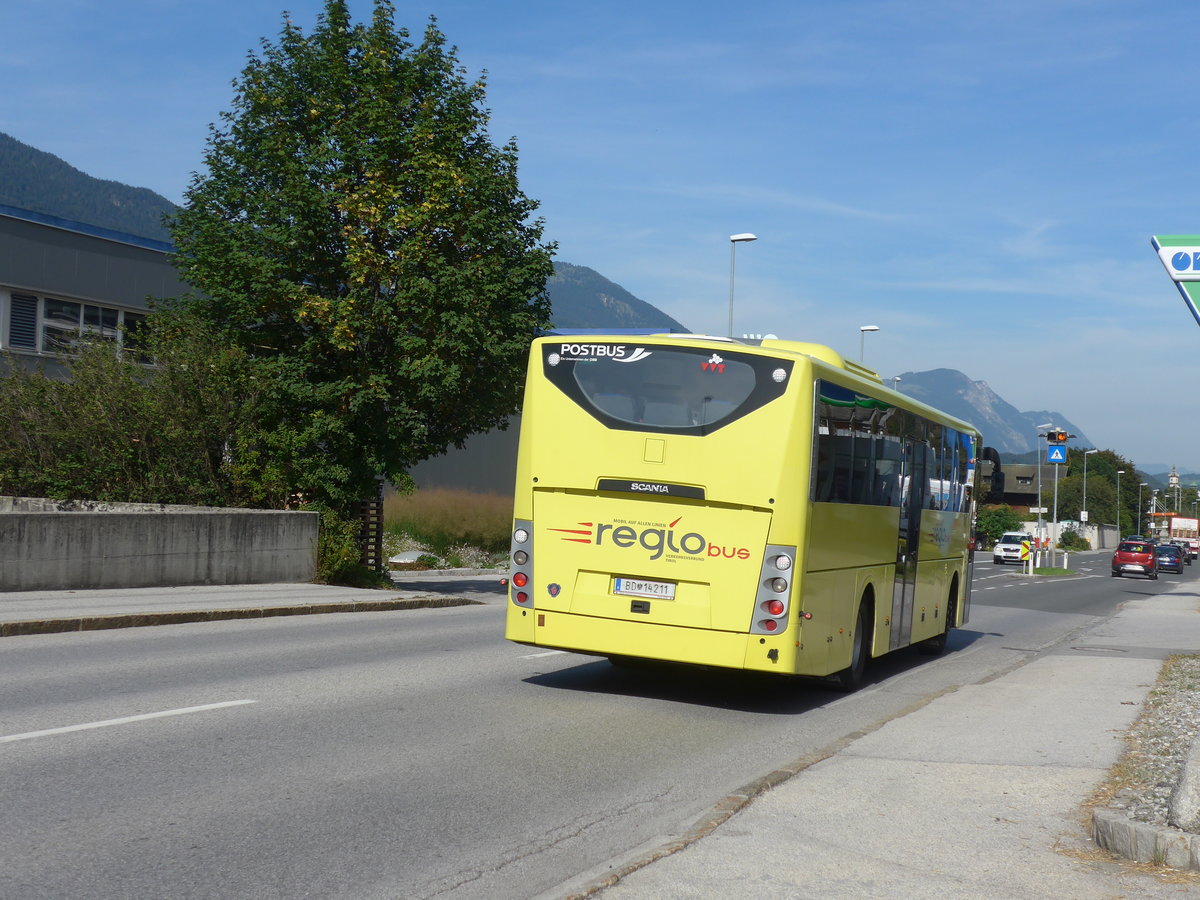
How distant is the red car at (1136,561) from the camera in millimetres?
58719

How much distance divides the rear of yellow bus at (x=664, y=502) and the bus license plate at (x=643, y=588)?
0.5 inches

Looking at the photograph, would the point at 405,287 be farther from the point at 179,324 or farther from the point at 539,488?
the point at 539,488

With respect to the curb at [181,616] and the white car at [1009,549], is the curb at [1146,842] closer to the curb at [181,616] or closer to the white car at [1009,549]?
the curb at [181,616]

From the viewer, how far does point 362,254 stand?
22.0 m

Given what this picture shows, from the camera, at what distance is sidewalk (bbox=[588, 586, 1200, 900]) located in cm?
529

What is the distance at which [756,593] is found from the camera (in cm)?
1015

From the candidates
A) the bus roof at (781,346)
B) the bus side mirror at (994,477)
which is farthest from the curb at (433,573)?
the bus roof at (781,346)

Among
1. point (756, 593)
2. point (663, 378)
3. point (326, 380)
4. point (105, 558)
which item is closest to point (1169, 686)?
point (756, 593)

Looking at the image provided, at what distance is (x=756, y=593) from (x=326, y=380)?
14507mm

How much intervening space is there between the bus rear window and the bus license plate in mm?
1263

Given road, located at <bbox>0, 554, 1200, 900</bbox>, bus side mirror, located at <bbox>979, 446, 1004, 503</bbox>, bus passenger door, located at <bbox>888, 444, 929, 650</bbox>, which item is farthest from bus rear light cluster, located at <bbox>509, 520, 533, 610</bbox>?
bus side mirror, located at <bbox>979, 446, 1004, 503</bbox>

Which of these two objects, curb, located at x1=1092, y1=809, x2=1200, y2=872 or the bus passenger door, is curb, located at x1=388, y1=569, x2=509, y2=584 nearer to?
the bus passenger door

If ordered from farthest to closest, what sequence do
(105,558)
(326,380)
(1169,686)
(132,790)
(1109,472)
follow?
(1109,472) < (326,380) < (105,558) < (1169,686) < (132,790)

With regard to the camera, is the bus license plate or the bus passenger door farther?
the bus passenger door
